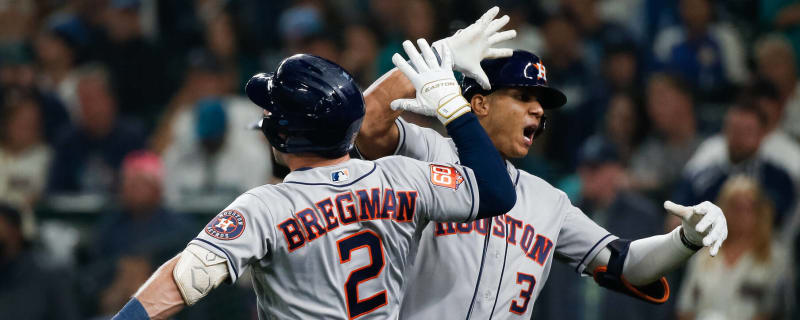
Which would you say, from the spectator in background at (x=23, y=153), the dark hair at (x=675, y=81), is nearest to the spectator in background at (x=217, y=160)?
the spectator in background at (x=23, y=153)

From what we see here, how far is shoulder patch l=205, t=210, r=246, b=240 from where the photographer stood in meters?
2.58

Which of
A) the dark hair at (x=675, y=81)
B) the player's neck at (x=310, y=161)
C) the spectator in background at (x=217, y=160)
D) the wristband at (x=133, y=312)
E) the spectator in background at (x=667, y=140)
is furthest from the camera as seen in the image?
the spectator in background at (x=217, y=160)

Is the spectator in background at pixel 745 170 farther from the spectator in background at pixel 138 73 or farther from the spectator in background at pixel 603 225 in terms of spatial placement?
the spectator in background at pixel 138 73

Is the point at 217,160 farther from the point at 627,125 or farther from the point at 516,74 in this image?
the point at 516,74

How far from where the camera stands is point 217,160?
7.65 metres

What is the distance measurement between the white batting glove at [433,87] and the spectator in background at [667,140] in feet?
12.4

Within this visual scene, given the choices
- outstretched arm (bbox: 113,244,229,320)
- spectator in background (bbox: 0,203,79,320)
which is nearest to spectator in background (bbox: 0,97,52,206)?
spectator in background (bbox: 0,203,79,320)

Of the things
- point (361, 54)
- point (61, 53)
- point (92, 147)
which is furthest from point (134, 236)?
point (61, 53)

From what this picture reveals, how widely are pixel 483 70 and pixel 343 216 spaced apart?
843 mm

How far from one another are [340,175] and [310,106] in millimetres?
204

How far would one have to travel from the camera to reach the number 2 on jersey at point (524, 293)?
3.27 m

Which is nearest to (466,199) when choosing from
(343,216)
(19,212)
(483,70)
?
(343,216)

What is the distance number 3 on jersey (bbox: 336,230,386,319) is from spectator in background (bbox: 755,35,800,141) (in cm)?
464

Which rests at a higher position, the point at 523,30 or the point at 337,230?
the point at 337,230
